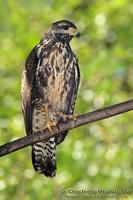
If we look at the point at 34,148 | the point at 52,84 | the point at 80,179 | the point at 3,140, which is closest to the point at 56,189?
the point at 80,179

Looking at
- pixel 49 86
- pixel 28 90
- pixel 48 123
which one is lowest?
pixel 48 123

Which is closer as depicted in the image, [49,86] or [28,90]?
[28,90]

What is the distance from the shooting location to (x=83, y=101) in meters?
6.34

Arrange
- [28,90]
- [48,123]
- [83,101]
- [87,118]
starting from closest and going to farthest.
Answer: [87,118] < [48,123] < [28,90] < [83,101]

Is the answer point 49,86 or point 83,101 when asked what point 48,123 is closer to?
point 49,86

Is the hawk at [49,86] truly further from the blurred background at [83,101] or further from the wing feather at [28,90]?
the blurred background at [83,101]

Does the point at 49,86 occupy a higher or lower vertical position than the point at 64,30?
lower

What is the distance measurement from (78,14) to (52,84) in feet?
8.54

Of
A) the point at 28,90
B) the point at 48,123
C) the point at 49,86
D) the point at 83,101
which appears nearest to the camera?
the point at 48,123

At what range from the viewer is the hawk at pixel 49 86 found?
442cm

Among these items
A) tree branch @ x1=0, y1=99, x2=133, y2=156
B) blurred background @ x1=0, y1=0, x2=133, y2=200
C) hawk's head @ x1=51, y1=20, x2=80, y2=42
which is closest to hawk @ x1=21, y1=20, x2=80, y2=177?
hawk's head @ x1=51, y1=20, x2=80, y2=42

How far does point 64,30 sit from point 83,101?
5.58ft

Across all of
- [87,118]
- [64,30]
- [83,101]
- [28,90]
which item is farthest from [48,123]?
[83,101]

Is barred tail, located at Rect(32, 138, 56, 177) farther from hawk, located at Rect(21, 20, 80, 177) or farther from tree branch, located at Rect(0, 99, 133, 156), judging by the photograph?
tree branch, located at Rect(0, 99, 133, 156)
